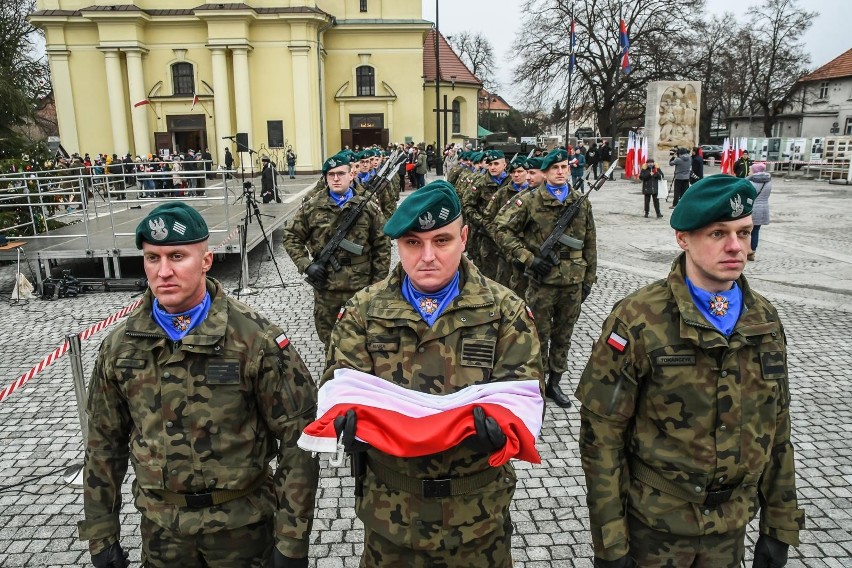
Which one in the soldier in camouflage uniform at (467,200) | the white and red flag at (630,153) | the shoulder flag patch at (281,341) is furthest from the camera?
the white and red flag at (630,153)

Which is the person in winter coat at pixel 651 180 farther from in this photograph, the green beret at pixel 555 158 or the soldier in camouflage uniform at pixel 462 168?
the green beret at pixel 555 158

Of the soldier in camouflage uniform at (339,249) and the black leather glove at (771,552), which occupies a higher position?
the soldier in camouflage uniform at (339,249)

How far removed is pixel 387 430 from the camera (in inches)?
85.7

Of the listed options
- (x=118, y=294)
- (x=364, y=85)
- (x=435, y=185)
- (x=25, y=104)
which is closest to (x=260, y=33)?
(x=364, y=85)

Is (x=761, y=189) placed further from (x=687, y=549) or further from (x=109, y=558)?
(x=109, y=558)

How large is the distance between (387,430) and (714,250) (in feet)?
4.64

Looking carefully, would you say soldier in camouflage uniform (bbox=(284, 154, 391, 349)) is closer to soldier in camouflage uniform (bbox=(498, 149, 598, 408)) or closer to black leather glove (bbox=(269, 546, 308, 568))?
soldier in camouflage uniform (bbox=(498, 149, 598, 408))

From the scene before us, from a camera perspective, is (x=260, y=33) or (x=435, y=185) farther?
(x=260, y=33)

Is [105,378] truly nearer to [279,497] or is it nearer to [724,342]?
[279,497]

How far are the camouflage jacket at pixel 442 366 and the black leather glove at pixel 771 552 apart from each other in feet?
3.47

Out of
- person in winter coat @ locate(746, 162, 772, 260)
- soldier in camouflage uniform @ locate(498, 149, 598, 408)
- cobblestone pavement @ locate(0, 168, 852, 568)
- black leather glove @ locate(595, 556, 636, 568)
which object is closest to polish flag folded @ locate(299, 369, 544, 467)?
black leather glove @ locate(595, 556, 636, 568)

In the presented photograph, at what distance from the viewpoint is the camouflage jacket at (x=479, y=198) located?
970cm

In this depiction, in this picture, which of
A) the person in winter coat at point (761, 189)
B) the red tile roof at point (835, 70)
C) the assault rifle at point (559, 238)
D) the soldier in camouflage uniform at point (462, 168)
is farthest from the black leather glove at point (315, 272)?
the red tile roof at point (835, 70)

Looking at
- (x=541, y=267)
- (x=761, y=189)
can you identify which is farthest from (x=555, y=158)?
(x=761, y=189)
